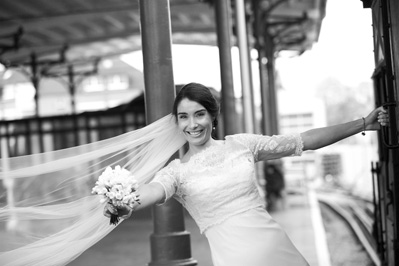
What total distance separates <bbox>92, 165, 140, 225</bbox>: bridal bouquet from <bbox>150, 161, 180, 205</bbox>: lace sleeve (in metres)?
0.52

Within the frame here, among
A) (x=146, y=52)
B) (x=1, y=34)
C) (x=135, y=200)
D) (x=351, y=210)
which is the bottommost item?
(x=351, y=210)

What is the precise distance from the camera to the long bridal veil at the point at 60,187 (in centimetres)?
452

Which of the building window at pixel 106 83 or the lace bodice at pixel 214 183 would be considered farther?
the building window at pixel 106 83

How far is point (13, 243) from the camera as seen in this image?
15.4 ft

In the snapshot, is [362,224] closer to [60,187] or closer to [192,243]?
[192,243]

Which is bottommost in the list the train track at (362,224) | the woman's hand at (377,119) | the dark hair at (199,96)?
the train track at (362,224)

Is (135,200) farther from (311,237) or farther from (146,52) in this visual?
(311,237)

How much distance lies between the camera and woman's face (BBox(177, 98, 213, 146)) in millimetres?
4016

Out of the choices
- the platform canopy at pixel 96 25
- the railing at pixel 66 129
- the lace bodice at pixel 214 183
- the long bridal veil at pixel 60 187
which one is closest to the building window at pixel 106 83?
the platform canopy at pixel 96 25

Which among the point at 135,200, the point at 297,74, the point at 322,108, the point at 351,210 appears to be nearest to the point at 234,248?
the point at 135,200

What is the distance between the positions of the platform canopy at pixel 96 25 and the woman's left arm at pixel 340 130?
18460mm

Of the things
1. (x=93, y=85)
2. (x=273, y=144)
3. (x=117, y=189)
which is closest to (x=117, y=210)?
(x=117, y=189)

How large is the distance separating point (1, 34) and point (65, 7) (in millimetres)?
2420

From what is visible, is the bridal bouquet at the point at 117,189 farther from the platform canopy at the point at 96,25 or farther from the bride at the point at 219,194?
the platform canopy at the point at 96,25
